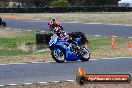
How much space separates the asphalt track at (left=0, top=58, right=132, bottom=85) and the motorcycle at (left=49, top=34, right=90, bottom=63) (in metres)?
0.25

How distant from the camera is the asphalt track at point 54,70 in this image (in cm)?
1306

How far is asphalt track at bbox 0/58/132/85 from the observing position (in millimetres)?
13062

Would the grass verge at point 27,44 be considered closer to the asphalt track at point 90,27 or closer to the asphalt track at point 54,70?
the asphalt track at point 90,27

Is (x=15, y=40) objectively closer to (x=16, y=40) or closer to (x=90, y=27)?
(x=16, y=40)

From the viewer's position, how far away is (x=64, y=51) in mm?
16734

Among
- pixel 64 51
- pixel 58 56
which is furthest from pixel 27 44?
pixel 58 56

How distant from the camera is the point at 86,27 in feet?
127

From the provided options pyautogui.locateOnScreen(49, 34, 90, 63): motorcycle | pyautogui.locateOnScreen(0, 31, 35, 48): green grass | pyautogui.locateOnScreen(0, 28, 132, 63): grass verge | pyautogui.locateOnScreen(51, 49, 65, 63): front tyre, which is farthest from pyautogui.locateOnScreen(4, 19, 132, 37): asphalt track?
pyautogui.locateOnScreen(51, 49, 65, 63): front tyre

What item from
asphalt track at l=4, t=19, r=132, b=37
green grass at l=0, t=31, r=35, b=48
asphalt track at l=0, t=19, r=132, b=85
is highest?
asphalt track at l=0, t=19, r=132, b=85

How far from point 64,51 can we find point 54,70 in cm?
221

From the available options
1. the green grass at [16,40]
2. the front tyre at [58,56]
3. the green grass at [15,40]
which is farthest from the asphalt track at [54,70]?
the green grass at [16,40]

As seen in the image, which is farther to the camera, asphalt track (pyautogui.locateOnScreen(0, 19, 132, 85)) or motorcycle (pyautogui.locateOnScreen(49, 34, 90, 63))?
motorcycle (pyautogui.locateOnScreen(49, 34, 90, 63))

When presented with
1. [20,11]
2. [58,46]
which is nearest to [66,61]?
[58,46]

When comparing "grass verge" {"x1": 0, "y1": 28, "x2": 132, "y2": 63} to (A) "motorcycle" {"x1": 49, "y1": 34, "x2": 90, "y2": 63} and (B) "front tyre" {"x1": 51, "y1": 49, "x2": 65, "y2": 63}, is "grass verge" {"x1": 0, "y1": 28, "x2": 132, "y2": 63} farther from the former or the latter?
(B) "front tyre" {"x1": 51, "y1": 49, "x2": 65, "y2": 63}
